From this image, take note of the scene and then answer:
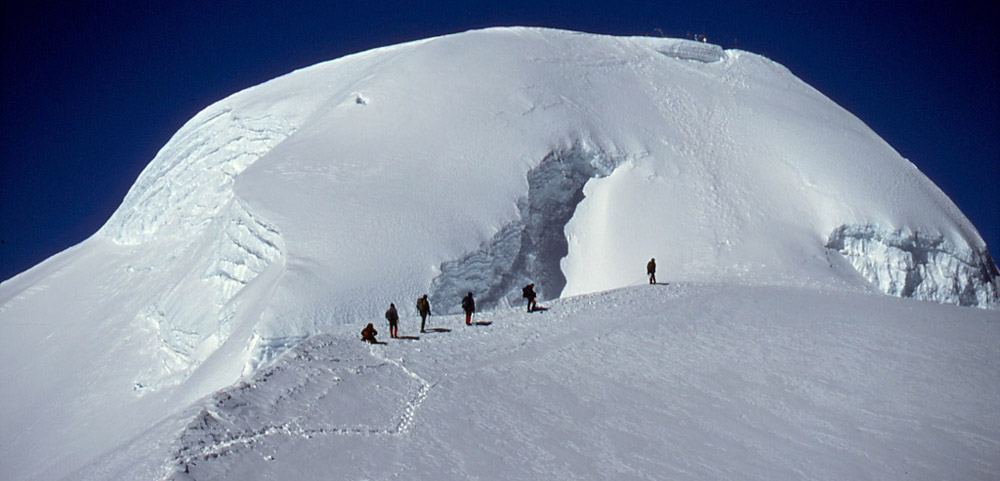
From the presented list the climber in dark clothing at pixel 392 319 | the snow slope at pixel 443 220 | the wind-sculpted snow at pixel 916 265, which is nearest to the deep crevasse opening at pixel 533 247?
the snow slope at pixel 443 220

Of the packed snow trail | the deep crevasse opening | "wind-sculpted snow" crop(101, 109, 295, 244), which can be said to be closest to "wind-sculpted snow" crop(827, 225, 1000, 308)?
the packed snow trail

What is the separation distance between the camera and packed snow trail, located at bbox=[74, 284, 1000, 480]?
569 inches

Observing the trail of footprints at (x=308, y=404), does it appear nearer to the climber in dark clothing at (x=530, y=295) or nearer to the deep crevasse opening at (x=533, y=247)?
the climber in dark clothing at (x=530, y=295)

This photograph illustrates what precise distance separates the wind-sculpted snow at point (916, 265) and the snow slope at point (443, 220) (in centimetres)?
9

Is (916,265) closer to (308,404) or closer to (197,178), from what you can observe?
(308,404)

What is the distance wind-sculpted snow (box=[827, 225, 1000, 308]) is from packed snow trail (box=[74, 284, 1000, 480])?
8228mm

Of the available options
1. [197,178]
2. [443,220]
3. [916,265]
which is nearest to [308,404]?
[443,220]

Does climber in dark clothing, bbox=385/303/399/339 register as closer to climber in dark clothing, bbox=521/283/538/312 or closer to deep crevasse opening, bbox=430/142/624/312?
climber in dark clothing, bbox=521/283/538/312

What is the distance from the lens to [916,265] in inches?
1313

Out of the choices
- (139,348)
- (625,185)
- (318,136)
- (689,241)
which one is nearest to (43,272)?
(139,348)

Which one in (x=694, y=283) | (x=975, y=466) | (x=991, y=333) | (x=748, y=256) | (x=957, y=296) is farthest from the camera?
(x=957, y=296)

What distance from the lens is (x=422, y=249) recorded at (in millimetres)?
29391

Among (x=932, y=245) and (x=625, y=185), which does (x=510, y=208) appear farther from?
(x=932, y=245)

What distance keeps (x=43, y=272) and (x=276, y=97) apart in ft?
48.2
